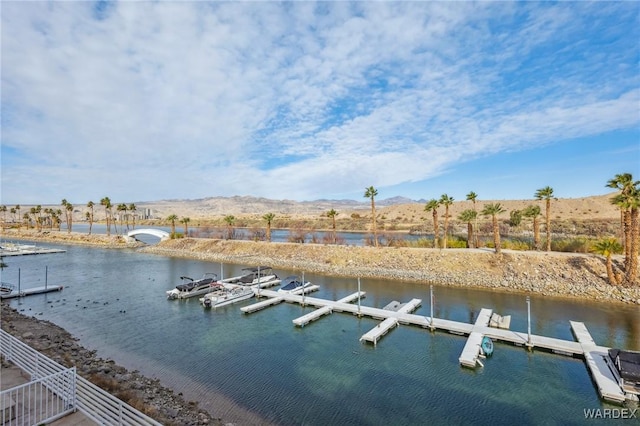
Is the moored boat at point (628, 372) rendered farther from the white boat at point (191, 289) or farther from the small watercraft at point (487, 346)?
the white boat at point (191, 289)

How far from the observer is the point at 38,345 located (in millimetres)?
19266

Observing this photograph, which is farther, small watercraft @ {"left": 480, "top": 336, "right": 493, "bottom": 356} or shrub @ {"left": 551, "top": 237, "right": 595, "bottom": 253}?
shrub @ {"left": 551, "top": 237, "right": 595, "bottom": 253}

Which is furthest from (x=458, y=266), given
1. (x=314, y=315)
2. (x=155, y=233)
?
(x=155, y=233)

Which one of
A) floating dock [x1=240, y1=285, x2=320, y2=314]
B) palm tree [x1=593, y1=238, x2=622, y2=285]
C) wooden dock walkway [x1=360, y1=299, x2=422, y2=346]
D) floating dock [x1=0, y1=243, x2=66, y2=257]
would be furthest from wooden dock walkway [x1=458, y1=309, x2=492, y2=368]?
floating dock [x1=0, y1=243, x2=66, y2=257]

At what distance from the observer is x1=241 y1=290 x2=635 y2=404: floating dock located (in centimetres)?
1631

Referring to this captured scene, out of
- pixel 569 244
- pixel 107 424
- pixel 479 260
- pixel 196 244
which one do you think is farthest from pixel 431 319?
pixel 196 244

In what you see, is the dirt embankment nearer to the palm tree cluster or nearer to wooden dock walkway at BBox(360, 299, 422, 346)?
the palm tree cluster

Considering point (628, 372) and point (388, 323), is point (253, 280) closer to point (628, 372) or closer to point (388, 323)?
point (388, 323)

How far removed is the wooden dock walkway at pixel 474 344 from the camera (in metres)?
17.9

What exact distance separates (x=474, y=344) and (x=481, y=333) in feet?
7.76

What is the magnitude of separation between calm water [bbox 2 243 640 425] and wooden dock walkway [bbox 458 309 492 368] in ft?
1.84

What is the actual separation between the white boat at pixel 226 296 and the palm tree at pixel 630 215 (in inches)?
1410

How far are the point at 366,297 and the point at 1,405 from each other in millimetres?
27325
